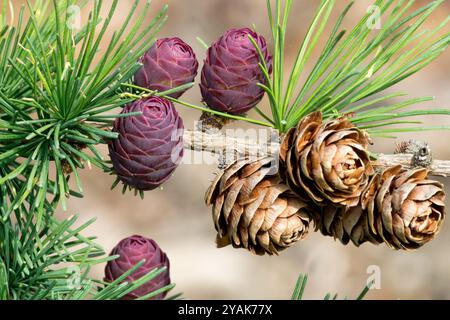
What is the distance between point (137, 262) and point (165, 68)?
12cm

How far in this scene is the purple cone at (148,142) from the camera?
46cm

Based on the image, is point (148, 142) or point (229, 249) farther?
point (229, 249)

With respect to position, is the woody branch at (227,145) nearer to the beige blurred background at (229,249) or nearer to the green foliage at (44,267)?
the green foliage at (44,267)

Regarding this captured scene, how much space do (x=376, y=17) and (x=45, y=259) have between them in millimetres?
261

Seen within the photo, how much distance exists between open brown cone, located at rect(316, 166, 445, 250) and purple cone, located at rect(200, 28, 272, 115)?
89mm

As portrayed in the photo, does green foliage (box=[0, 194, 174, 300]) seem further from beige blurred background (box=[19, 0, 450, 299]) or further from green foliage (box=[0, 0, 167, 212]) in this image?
beige blurred background (box=[19, 0, 450, 299])

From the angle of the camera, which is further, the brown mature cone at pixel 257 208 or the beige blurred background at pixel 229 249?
the beige blurred background at pixel 229 249

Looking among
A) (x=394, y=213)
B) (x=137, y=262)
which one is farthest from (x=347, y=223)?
(x=137, y=262)

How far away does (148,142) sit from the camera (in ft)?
1.52

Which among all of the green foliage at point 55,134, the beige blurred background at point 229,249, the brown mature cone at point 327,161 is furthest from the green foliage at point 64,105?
the beige blurred background at point 229,249

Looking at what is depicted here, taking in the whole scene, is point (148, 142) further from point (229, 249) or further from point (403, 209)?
point (229, 249)

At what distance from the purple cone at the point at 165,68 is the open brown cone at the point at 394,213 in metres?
0.12

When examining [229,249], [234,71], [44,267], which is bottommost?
[229,249]
